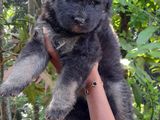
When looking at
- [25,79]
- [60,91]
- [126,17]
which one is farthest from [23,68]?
[126,17]

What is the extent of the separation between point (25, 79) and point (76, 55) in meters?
0.42

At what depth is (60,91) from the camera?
3.43 metres

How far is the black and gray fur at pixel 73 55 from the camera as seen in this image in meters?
3.29

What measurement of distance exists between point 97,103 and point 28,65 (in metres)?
0.59

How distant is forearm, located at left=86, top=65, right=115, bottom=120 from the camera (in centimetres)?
349

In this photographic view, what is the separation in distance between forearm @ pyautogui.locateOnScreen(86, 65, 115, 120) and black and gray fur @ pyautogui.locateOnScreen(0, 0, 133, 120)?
108 millimetres

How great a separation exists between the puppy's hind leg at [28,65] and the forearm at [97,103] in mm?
398

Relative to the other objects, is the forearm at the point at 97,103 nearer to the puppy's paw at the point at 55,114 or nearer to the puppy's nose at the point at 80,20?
the puppy's paw at the point at 55,114

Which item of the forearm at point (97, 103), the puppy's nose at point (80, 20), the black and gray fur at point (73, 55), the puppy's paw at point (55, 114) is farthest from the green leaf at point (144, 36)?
the puppy's paw at point (55, 114)

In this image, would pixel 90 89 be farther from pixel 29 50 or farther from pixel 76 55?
pixel 29 50

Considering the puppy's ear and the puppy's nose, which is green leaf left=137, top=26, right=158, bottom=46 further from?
the puppy's nose

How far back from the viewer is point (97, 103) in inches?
138

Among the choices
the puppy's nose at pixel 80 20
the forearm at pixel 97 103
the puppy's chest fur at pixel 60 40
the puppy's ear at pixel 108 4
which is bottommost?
the forearm at pixel 97 103

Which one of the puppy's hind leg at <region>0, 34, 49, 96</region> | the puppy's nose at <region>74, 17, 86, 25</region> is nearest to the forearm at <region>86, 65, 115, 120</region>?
the puppy's hind leg at <region>0, 34, 49, 96</region>
